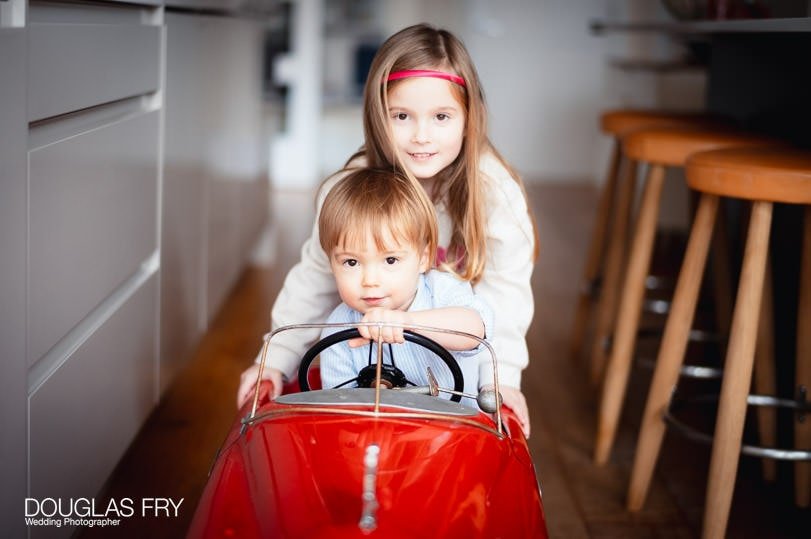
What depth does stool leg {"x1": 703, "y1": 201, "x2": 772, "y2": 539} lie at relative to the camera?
1.54 m

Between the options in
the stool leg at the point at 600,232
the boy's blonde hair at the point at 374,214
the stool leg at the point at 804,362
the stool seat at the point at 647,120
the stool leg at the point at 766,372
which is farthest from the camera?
the stool leg at the point at 600,232

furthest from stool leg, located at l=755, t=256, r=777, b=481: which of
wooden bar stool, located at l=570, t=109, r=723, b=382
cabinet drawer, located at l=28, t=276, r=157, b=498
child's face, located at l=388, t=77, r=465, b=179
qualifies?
cabinet drawer, located at l=28, t=276, r=157, b=498

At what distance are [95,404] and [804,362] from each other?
4.24 ft

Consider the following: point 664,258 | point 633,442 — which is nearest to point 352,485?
point 633,442

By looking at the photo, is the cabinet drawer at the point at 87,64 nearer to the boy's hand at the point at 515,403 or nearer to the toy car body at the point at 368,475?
the toy car body at the point at 368,475

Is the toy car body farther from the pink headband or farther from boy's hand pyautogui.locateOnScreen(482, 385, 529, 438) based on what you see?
the pink headband

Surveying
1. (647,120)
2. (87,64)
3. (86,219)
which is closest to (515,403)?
(86,219)

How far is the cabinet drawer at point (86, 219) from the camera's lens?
48.9 inches

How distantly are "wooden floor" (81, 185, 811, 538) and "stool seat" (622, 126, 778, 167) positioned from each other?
655mm

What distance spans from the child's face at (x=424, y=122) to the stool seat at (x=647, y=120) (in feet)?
2.95

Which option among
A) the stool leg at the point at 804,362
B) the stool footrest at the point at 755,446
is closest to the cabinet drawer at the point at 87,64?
the stool footrest at the point at 755,446

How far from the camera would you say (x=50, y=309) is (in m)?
1.30

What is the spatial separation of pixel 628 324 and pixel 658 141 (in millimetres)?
393

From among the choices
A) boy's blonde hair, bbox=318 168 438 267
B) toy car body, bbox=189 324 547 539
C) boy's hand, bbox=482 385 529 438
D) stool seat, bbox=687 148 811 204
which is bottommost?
boy's hand, bbox=482 385 529 438
